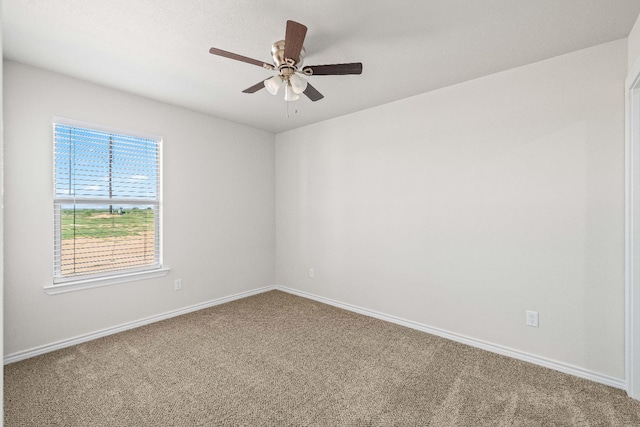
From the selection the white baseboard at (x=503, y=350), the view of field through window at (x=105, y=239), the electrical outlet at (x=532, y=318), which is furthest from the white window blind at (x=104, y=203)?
the electrical outlet at (x=532, y=318)

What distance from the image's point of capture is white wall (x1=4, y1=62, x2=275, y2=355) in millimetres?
2730

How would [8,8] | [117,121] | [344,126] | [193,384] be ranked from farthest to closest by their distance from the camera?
[344,126] → [117,121] → [193,384] → [8,8]

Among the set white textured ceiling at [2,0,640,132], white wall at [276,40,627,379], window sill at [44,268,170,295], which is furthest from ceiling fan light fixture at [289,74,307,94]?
window sill at [44,268,170,295]

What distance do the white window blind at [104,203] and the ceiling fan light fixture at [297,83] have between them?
206cm

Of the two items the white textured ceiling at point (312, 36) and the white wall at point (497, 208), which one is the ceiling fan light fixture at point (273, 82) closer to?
the white textured ceiling at point (312, 36)

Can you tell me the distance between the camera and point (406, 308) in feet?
11.5

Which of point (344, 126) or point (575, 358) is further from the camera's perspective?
point (344, 126)

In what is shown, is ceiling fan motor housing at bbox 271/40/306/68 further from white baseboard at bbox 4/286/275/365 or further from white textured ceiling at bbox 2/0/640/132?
white baseboard at bbox 4/286/275/365

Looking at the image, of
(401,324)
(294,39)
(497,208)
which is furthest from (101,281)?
(497,208)

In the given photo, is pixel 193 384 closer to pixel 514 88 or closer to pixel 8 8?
pixel 8 8

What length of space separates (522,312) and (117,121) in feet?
13.6

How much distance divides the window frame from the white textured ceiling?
0.44m

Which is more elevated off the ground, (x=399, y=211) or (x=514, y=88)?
(x=514, y=88)

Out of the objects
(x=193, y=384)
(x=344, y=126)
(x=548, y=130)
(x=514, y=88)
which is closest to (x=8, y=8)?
(x=193, y=384)
